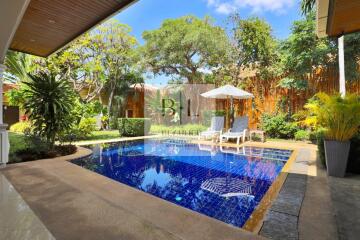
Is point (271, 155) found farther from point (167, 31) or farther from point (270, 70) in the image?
point (167, 31)

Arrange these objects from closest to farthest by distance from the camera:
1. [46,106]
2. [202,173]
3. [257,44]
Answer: [202,173], [46,106], [257,44]

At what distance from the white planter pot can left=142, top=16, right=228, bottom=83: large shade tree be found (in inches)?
371

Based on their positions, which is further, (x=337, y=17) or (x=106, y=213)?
(x=337, y=17)

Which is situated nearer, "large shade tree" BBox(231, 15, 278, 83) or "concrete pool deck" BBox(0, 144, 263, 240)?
"concrete pool deck" BBox(0, 144, 263, 240)

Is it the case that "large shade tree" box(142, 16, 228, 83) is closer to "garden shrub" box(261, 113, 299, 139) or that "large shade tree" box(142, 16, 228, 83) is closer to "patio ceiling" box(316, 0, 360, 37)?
"garden shrub" box(261, 113, 299, 139)

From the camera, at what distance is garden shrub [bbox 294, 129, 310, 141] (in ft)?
33.6

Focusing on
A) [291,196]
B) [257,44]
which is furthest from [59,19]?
[257,44]

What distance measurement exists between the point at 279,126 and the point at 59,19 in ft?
32.0

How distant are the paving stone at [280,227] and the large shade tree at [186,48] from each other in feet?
37.5

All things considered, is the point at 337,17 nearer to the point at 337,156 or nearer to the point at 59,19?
the point at 337,156

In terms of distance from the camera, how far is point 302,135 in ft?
33.9

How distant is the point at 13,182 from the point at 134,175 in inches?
94.3

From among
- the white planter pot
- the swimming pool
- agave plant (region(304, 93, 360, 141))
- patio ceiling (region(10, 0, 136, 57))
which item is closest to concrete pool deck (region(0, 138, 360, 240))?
the white planter pot

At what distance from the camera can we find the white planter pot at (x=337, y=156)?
4.85m
